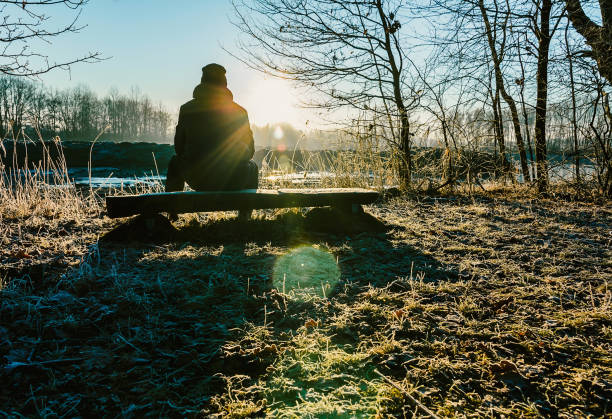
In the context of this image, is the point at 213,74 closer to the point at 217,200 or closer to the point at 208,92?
the point at 208,92

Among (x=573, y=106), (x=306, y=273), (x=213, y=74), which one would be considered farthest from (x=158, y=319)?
(x=573, y=106)

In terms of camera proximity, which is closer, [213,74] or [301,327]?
[301,327]

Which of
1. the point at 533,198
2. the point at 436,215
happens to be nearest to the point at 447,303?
the point at 436,215

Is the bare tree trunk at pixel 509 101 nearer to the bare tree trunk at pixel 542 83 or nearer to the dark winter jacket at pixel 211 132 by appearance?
the bare tree trunk at pixel 542 83

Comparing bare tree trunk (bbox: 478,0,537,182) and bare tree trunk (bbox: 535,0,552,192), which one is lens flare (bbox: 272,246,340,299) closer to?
bare tree trunk (bbox: 535,0,552,192)

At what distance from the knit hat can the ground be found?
170cm

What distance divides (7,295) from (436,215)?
14.5 ft

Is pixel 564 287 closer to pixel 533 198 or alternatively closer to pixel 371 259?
pixel 371 259

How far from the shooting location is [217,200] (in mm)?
3346

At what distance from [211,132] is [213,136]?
0.15 ft

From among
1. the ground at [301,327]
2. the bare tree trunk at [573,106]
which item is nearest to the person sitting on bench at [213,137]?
the ground at [301,327]

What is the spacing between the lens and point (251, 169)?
399 centimetres

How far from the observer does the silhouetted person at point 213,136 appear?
3.71 metres

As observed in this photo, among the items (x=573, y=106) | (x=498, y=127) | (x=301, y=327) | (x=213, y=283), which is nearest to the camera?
(x=301, y=327)
